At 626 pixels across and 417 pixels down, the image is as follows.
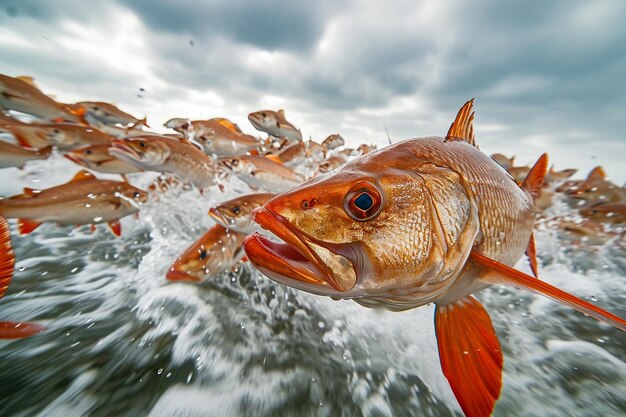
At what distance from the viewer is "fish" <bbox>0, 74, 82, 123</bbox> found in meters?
5.54

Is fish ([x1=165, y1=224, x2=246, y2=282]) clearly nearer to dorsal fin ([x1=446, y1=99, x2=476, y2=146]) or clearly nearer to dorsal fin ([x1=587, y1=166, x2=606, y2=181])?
dorsal fin ([x1=446, y1=99, x2=476, y2=146])

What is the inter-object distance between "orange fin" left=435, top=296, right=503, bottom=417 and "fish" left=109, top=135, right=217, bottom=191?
4834 mm

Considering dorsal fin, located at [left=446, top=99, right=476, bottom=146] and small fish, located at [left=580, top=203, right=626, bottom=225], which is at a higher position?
dorsal fin, located at [left=446, top=99, right=476, bottom=146]

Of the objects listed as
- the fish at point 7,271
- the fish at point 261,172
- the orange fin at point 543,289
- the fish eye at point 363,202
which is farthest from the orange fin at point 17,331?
the fish at point 261,172

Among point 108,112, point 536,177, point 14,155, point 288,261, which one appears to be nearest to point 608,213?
point 536,177

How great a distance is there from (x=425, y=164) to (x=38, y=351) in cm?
279

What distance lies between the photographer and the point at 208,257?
3.00 m

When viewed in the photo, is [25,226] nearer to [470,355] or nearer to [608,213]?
[470,355]

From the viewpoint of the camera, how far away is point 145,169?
498 centimetres

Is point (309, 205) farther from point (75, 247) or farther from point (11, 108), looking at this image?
point (11, 108)

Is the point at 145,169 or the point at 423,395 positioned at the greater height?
the point at 145,169

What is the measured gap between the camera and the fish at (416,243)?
977mm

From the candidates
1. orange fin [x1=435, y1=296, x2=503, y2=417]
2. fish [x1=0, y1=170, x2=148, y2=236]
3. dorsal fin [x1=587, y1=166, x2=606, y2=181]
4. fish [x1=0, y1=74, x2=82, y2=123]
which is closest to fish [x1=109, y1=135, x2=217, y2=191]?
fish [x1=0, y1=170, x2=148, y2=236]

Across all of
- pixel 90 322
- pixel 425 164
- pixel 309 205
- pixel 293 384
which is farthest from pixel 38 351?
pixel 425 164
